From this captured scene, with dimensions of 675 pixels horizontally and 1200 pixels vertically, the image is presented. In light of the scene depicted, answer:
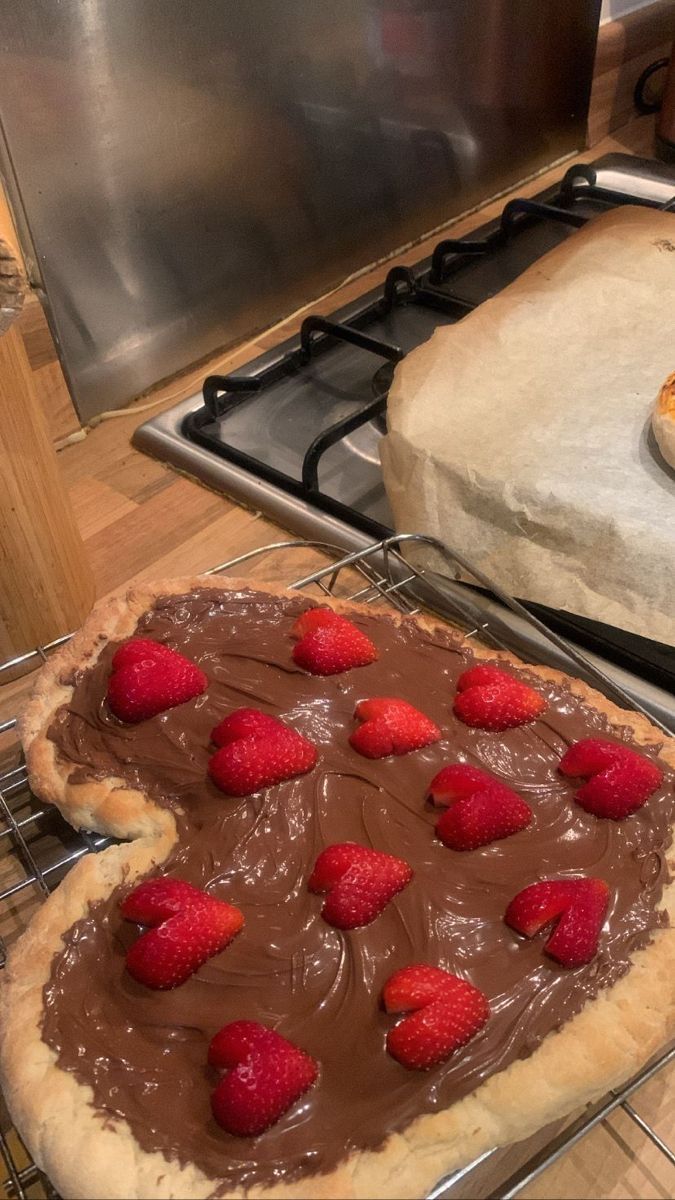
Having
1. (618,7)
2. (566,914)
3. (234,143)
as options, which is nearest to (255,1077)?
(566,914)

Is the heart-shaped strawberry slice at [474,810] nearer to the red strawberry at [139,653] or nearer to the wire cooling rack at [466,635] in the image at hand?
the wire cooling rack at [466,635]

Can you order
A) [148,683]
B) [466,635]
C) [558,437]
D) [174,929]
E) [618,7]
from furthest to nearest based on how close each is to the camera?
[618,7] < [558,437] < [466,635] < [148,683] < [174,929]

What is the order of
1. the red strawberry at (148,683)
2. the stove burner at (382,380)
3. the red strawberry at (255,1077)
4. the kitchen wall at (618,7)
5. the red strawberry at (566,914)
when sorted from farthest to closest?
the kitchen wall at (618,7) < the stove burner at (382,380) < the red strawberry at (148,683) < the red strawberry at (566,914) < the red strawberry at (255,1077)

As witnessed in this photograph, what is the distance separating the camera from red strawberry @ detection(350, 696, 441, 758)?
1099 mm

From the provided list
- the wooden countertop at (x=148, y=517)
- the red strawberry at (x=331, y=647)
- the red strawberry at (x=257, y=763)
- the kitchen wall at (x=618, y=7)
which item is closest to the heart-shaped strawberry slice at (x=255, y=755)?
the red strawberry at (x=257, y=763)

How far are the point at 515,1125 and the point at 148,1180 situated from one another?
0.31 metres

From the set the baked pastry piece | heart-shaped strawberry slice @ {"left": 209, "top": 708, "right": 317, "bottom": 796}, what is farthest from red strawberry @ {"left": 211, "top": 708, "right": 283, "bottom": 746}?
the baked pastry piece

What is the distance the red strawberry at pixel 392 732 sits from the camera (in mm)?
1099

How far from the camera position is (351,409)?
1822 millimetres


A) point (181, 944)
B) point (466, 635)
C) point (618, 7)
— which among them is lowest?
point (466, 635)

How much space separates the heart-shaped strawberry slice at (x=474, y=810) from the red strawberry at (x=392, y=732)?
2.6 inches

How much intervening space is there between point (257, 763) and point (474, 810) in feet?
0.77

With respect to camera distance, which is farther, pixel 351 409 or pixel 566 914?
pixel 351 409

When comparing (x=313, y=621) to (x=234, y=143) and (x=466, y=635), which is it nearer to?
(x=466, y=635)
